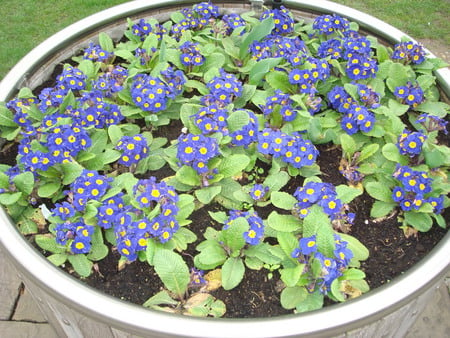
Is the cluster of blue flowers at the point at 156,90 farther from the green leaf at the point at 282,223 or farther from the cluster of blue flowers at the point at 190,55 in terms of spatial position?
the green leaf at the point at 282,223

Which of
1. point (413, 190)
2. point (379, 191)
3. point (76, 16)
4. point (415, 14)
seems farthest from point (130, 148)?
point (415, 14)

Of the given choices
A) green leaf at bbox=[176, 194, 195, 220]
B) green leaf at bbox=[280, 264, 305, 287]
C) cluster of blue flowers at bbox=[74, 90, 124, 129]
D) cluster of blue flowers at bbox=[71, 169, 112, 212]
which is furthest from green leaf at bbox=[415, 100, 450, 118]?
cluster of blue flowers at bbox=[71, 169, 112, 212]

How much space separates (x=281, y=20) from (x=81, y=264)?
178cm

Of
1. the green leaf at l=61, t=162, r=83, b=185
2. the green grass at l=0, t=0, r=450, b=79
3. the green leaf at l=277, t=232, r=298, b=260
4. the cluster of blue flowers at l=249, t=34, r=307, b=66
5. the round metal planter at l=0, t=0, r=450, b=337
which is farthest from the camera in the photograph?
the green grass at l=0, t=0, r=450, b=79

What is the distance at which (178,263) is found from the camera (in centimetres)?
200

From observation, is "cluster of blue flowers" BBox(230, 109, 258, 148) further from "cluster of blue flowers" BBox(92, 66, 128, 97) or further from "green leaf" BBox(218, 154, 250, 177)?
"cluster of blue flowers" BBox(92, 66, 128, 97)

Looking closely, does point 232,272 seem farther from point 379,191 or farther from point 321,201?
point 379,191

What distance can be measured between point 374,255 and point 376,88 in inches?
39.7

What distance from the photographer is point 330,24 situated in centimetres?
294

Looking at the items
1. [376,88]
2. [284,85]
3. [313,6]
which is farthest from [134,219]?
[313,6]

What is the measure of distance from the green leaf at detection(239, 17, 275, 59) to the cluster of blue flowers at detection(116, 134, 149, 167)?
A: 2.87ft

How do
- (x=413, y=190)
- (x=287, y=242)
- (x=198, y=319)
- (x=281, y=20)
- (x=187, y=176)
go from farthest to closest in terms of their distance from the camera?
(x=281, y=20), (x=187, y=176), (x=413, y=190), (x=287, y=242), (x=198, y=319)

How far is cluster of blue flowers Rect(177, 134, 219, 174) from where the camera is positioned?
2246mm

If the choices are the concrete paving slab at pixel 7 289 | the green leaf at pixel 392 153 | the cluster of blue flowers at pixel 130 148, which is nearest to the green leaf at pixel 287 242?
the green leaf at pixel 392 153
